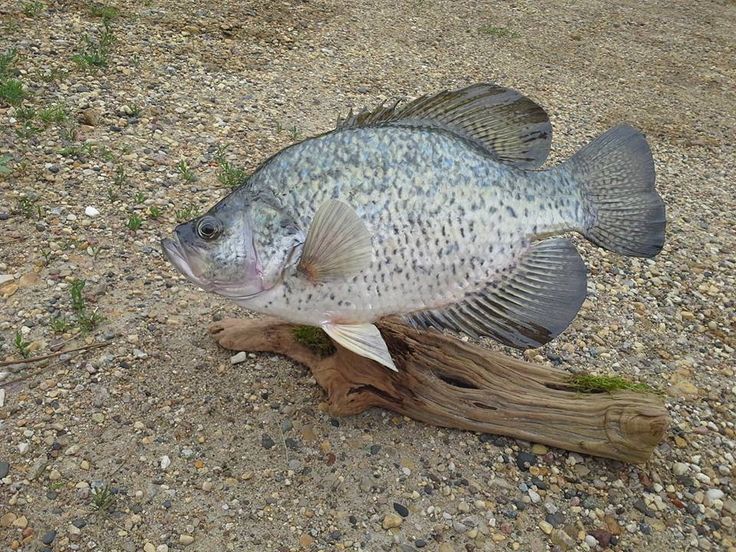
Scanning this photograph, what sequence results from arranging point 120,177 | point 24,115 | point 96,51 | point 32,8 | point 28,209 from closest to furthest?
1. point 28,209
2. point 120,177
3. point 24,115
4. point 96,51
5. point 32,8

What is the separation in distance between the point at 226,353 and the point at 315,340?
22.7 inches

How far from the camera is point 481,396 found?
351 cm

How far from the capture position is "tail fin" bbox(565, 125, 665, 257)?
2.91m

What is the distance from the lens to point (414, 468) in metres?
3.42

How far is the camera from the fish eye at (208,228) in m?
2.72

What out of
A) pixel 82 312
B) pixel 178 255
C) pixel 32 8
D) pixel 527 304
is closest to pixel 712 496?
pixel 527 304

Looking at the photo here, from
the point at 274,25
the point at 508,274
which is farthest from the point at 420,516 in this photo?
the point at 274,25

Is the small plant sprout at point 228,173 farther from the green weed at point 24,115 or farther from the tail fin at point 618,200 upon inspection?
the tail fin at point 618,200

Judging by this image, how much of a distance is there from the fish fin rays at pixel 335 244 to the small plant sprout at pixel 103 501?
1440mm

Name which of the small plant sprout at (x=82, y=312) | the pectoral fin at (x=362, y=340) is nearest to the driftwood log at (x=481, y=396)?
the pectoral fin at (x=362, y=340)

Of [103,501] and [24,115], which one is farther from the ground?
[24,115]

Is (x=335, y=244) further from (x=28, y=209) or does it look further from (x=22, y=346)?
(x=28, y=209)

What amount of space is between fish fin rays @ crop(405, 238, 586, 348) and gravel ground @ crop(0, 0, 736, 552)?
1.03 meters

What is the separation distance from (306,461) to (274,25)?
269 inches
